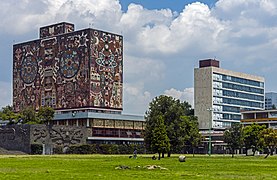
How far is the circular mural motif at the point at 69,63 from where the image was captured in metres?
166

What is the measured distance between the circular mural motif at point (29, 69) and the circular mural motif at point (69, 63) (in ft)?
43.6

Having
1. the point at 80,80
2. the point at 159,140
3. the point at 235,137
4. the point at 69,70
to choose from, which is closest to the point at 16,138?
the point at 80,80

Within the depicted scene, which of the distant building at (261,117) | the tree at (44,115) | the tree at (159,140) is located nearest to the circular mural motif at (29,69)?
the tree at (44,115)

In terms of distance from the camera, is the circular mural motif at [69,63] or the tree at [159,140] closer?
the tree at [159,140]

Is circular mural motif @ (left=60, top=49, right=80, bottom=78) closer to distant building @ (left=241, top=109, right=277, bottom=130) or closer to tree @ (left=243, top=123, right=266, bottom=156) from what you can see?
distant building @ (left=241, top=109, right=277, bottom=130)

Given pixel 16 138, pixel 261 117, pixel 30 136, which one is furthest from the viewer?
pixel 261 117

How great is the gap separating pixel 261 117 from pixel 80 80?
57983 mm

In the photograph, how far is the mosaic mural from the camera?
6471 inches

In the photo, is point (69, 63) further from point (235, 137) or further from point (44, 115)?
point (235, 137)

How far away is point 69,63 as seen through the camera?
168 m

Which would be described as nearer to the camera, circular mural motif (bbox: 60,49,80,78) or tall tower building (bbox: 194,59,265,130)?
circular mural motif (bbox: 60,49,80,78)

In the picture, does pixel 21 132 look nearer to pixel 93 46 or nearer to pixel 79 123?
pixel 79 123

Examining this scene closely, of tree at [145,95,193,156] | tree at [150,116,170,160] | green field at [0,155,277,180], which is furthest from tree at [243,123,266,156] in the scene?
green field at [0,155,277,180]

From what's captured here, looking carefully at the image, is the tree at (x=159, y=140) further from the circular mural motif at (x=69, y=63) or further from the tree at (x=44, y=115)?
the circular mural motif at (x=69, y=63)
